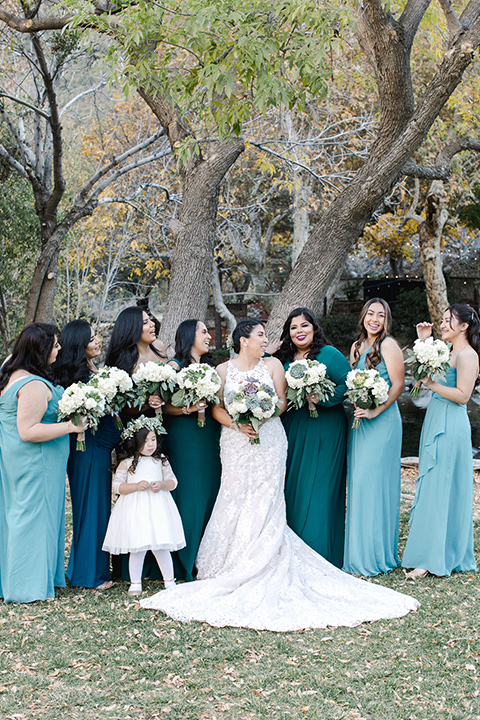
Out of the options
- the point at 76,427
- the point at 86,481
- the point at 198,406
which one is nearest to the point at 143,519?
the point at 86,481

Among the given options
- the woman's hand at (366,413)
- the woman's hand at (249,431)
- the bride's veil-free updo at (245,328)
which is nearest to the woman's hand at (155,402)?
the woman's hand at (249,431)

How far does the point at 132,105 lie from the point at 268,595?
15294mm

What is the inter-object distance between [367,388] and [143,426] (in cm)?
185

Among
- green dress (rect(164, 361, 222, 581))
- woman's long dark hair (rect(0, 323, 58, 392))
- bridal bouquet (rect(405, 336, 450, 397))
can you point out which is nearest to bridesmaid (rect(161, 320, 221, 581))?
green dress (rect(164, 361, 222, 581))

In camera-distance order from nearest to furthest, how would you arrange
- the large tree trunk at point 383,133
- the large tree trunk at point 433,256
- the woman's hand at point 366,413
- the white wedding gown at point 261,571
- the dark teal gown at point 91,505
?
the white wedding gown at point 261,571 < the dark teal gown at point 91,505 < the woman's hand at point 366,413 < the large tree trunk at point 383,133 < the large tree trunk at point 433,256

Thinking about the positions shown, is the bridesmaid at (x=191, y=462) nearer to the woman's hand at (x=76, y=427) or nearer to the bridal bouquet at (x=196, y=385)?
the bridal bouquet at (x=196, y=385)

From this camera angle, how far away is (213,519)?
577 cm

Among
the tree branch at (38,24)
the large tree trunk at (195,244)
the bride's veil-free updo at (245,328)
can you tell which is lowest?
the bride's veil-free updo at (245,328)

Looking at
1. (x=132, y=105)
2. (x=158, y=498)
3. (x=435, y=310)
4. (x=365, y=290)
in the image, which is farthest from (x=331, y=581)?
(x=365, y=290)

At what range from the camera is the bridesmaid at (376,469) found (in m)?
6.00

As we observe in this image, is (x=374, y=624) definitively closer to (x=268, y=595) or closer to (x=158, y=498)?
(x=268, y=595)

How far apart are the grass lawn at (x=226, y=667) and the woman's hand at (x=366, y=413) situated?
155cm

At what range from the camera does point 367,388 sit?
5797 millimetres

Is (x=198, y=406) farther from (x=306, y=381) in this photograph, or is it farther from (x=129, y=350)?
(x=306, y=381)
